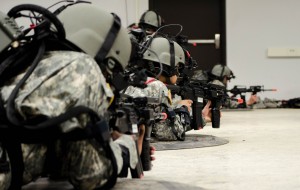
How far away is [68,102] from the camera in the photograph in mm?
1816

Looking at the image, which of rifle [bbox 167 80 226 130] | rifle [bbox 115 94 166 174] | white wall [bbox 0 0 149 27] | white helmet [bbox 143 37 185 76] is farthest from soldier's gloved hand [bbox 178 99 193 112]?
white wall [bbox 0 0 149 27]

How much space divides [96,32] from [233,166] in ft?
5.18

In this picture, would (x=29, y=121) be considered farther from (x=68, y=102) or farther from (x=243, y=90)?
(x=243, y=90)

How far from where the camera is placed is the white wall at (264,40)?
35.1 ft

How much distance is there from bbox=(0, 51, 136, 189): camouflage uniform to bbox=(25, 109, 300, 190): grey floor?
54cm

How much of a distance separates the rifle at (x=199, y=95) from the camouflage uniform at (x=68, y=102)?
271 centimetres

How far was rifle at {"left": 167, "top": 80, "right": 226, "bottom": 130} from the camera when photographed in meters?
4.99

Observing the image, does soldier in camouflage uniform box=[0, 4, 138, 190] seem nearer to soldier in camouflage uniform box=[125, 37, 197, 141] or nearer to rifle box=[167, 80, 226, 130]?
soldier in camouflage uniform box=[125, 37, 197, 141]

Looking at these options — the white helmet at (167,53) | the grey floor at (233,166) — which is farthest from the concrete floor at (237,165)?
the white helmet at (167,53)

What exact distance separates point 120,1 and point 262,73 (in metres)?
3.00

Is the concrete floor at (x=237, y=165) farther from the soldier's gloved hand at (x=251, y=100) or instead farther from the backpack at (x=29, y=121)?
the soldier's gloved hand at (x=251, y=100)

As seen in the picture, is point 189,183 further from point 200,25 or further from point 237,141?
point 200,25

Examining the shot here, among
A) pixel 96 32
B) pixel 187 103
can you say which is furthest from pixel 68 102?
pixel 187 103

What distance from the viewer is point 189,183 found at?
2.82 metres
